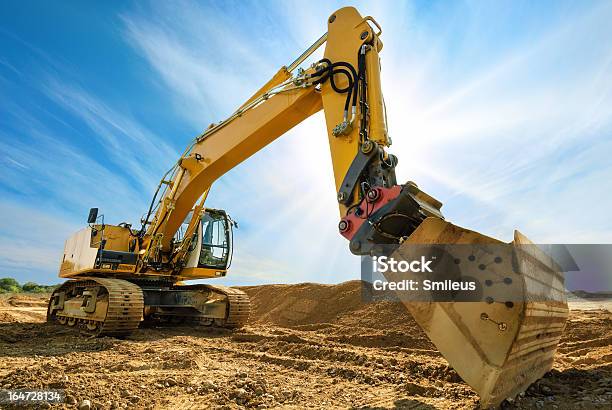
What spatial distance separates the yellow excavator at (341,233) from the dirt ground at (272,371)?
19.5 inches

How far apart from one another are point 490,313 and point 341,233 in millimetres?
1823

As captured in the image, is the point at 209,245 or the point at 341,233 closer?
the point at 341,233

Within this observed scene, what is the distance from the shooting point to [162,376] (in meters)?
4.19

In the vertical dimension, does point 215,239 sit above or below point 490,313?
above

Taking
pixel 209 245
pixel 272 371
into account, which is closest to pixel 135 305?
pixel 209 245

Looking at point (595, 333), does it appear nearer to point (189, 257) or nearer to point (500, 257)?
point (500, 257)

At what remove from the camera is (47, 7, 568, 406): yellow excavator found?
2865mm

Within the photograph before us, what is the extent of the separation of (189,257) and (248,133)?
3.82 metres

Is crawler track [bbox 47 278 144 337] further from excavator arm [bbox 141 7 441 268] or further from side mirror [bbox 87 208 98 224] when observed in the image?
excavator arm [bbox 141 7 441 268]

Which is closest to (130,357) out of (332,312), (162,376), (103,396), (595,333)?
(162,376)

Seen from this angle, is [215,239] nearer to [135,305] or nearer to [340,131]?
[135,305]

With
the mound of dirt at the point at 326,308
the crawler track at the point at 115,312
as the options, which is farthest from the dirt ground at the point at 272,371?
the mound of dirt at the point at 326,308

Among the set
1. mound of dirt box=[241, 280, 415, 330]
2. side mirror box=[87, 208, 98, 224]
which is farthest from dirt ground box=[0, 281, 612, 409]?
side mirror box=[87, 208, 98, 224]

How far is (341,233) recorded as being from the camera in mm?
4332
